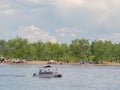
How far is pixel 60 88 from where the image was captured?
107188 millimetres

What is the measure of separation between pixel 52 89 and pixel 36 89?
4166mm

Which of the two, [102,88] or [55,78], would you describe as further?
[55,78]

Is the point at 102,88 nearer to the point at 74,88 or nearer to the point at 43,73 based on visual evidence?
the point at 74,88

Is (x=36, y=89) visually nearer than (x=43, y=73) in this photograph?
Yes

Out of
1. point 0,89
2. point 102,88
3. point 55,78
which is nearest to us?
point 0,89

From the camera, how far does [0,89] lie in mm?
101938

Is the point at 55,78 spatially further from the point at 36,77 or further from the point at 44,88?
the point at 44,88

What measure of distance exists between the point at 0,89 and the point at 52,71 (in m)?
43.7

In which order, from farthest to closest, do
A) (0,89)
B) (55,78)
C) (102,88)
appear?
(55,78) < (102,88) < (0,89)

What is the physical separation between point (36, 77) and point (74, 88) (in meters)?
38.8

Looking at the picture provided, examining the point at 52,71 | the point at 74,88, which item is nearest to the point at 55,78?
the point at 52,71

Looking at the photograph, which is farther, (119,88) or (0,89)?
(119,88)

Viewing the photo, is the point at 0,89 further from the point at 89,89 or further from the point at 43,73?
the point at 43,73

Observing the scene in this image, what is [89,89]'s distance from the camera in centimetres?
10700
